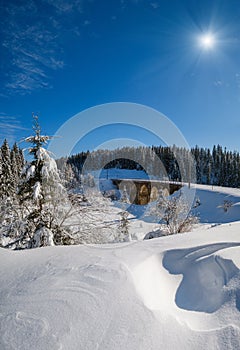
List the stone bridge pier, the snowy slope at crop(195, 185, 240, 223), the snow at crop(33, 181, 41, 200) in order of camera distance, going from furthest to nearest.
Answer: the stone bridge pier, the snowy slope at crop(195, 185, 240, 223), the snow at crop(33, 181, 41, 200)

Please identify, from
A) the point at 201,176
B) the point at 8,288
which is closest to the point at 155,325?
the point at 8,288

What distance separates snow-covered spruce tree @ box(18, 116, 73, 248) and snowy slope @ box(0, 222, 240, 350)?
4.36m

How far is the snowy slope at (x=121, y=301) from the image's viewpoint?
5.49 feet

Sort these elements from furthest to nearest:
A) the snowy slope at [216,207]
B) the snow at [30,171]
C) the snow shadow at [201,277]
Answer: the snowy slope at [216,207], the snow at [30,171], the snow shadow at [201,277]

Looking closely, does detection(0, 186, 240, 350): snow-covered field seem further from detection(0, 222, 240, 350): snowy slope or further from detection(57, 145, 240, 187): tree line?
detection(57, 145, 240, 187): tree line

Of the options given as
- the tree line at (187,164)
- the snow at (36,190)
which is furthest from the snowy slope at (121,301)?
the tree line at (187,164)

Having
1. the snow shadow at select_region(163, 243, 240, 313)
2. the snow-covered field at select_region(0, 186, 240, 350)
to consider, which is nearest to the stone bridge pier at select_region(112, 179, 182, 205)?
the snow shadow at select_region(163, 243, 240, 313)

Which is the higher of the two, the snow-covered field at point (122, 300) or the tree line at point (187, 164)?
the tree line at point (187, 164)

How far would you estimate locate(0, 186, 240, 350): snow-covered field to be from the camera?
1676mm

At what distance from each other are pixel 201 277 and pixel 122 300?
1155 mm

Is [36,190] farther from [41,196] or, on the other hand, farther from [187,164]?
[187,164]

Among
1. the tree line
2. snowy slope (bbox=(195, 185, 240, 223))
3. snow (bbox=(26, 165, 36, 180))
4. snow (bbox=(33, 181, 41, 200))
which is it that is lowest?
snowy slope (bbox=(195, 185, 240, 223))

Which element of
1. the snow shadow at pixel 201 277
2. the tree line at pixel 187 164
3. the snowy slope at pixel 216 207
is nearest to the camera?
the snow shadow at pixel 201 277

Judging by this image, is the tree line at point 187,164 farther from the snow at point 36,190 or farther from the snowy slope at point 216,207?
the snow at point 36,190
